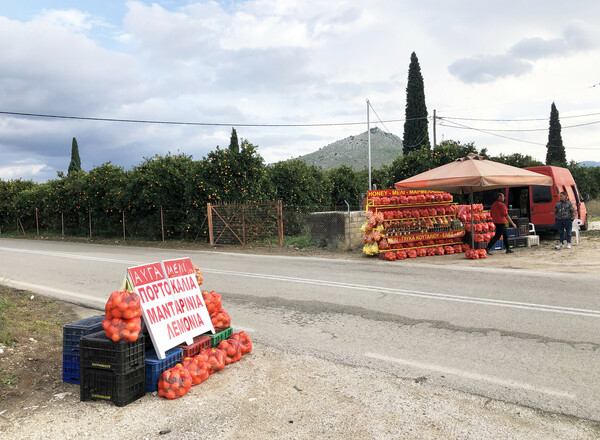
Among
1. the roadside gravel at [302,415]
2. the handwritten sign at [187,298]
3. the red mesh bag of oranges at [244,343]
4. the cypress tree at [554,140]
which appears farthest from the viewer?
the cypress tree at [554,140]


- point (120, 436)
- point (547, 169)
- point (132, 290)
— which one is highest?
point (547, 169)

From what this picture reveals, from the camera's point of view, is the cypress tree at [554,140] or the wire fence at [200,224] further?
the cypress tree at [554,140]

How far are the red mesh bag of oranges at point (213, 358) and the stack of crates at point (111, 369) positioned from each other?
25.2 inches

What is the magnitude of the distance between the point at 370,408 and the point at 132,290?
92.8 inches

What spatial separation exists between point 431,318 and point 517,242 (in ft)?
31.6

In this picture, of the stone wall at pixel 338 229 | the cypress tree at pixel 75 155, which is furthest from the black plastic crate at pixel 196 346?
the cypress tree at pixel 75 155

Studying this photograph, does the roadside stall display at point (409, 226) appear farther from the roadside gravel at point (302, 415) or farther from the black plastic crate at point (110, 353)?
the black plastic crate at point (110, 353)

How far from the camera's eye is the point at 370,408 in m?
3.78

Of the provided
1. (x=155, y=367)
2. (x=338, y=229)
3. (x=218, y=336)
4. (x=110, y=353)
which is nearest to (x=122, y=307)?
(x=110, y=353)

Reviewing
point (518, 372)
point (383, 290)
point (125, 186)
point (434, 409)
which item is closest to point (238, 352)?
point (434, 409)

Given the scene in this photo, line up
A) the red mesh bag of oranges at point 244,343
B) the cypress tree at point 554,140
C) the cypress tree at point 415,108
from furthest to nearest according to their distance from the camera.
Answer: the cypress tree at point 554,140
the cypress tree at point 415,108
the red mesh bag of oranges at point 244,343

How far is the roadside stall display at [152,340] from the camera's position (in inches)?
155

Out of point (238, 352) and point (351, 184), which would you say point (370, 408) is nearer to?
point (238, 352)

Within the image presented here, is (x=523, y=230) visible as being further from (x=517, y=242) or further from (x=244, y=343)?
(x=244, y=343)
